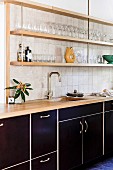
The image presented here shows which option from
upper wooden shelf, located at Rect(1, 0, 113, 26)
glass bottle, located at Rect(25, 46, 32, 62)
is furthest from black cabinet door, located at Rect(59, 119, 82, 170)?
upper wooden shelf, located at Rect(1, 0, 113, 26)

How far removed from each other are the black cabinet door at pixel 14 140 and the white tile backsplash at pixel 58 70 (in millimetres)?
969

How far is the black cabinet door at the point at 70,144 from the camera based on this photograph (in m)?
Answer: 3.83

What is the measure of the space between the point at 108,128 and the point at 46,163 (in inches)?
57.8

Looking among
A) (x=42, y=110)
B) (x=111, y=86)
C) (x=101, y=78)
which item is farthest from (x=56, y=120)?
(x=111, y=86)

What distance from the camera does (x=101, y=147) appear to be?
4605 millimetres

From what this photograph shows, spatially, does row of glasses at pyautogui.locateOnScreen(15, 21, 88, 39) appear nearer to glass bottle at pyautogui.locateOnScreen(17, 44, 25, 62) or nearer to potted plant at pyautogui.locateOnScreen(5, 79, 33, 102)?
glass bottle at pyautogui.locateOnScreen(17, 44, 25, 62)

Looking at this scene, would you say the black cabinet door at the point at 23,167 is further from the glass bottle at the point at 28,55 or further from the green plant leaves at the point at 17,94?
the glass bottle at the point at 28,55

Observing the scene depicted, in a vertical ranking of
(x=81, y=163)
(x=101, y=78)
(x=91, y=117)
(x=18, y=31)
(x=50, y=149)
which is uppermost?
(x=18, y=31)

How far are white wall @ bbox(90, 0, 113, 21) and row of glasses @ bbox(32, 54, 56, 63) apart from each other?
129 cm

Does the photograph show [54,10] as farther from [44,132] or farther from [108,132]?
[108,132]

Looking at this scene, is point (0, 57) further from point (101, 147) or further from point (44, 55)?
point (101, 147)

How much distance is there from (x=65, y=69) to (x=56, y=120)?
1379 mm

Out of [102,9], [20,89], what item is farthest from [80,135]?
[102,9]

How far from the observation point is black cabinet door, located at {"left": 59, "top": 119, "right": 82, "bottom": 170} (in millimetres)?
3825
